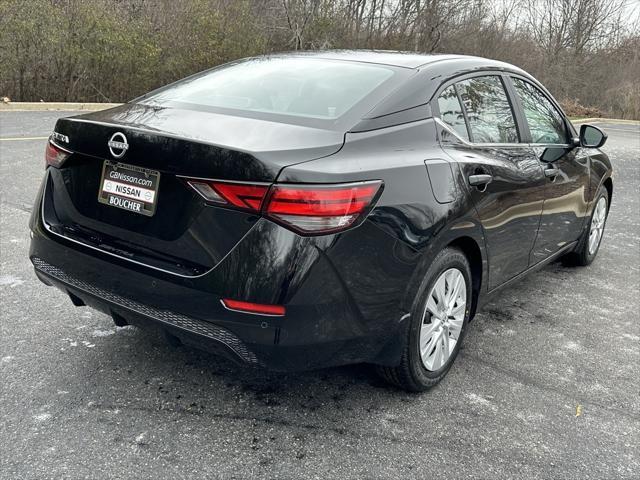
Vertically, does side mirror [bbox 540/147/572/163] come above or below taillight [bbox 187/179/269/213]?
above

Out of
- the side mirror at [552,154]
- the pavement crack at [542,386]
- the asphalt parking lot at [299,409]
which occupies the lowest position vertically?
the asphalt parking lot at [299,409]

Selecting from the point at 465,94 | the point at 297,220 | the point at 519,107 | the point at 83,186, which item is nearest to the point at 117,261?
the point at 83,186

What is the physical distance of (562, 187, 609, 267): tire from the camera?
496cm

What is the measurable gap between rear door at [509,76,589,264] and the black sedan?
1.70ft

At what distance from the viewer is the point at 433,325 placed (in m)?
2.88

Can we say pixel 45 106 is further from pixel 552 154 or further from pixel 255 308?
pixel 255 308

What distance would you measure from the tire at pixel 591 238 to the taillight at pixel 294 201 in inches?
130

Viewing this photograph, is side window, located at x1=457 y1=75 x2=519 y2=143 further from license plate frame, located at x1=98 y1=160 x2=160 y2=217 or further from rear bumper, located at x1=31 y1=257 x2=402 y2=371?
license plate frame, located at x1=98 y1=160 x2=160 y2=217

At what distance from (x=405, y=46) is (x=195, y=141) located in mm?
26124

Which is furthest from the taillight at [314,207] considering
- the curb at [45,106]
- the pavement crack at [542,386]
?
the curb at [45,106]

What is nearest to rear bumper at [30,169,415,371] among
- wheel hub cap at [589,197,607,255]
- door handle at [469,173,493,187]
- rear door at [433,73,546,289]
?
door handle at [469,173,493,187]

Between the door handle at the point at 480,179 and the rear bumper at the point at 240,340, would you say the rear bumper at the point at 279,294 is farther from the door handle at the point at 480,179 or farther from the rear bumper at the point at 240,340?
the door handle at the point at 480,179

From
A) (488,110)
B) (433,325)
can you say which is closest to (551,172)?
(488,110)

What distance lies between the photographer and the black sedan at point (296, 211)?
2195mm
